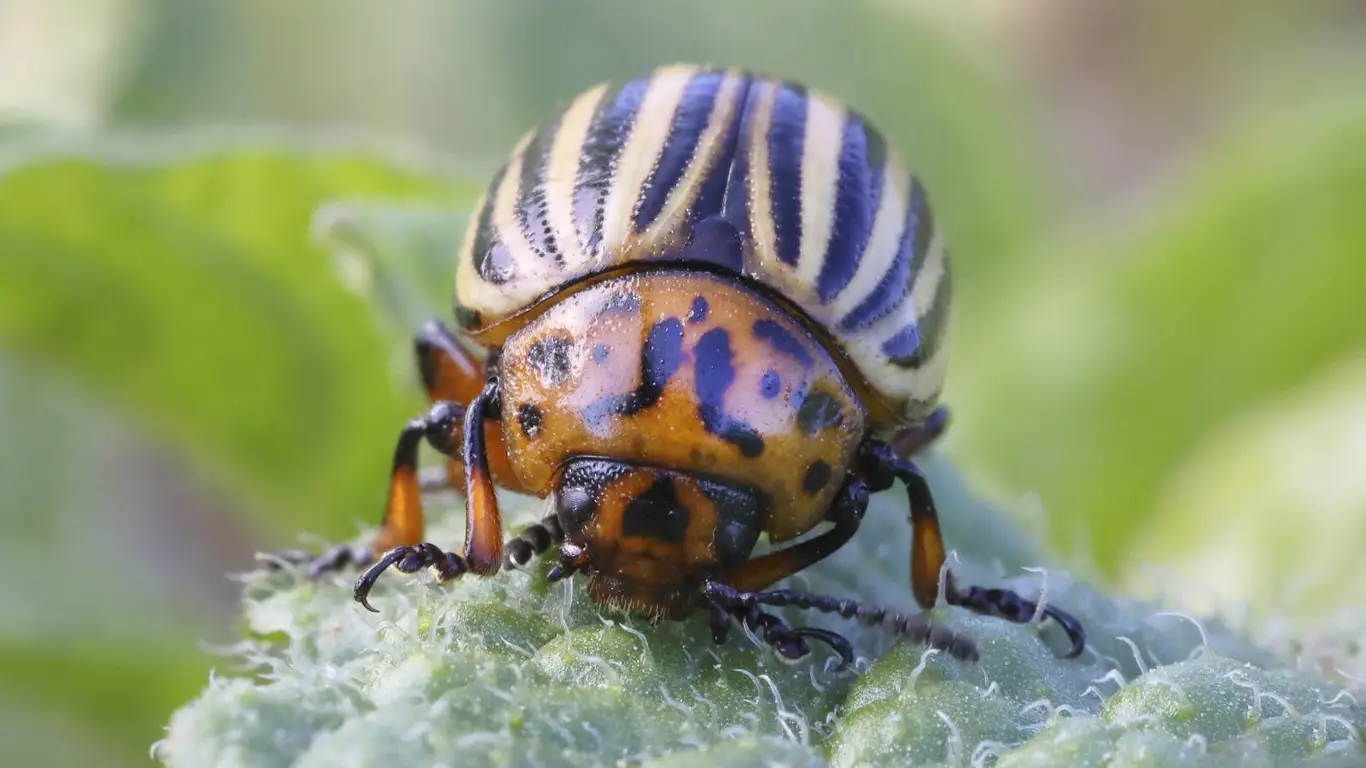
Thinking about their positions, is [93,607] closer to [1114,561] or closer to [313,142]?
[313,142]

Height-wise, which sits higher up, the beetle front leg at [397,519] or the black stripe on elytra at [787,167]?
the black stripe on elytra at [787,167]

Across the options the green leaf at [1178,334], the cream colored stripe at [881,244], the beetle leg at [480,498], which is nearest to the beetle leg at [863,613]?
the beetle leg at [480,498]

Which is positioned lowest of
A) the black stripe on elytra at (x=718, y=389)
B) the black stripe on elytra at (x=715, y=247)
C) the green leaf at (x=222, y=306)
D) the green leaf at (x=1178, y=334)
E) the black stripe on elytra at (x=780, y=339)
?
the black stripe on elytra at (x=718, y=389)

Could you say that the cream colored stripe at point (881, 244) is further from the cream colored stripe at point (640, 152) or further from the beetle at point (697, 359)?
the cream colored stripe at point (640, 152)

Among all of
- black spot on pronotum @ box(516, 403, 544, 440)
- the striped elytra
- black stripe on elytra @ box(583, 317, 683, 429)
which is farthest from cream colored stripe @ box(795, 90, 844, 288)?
black spot on pronotum @ box(516, 403, 544, 440)

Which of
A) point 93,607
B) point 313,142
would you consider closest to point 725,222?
point 313,142

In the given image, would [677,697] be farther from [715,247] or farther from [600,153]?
[600,153]

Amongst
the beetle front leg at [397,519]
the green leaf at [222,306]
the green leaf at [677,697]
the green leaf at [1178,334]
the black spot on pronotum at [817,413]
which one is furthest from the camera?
the green leaf at [1178,334]
